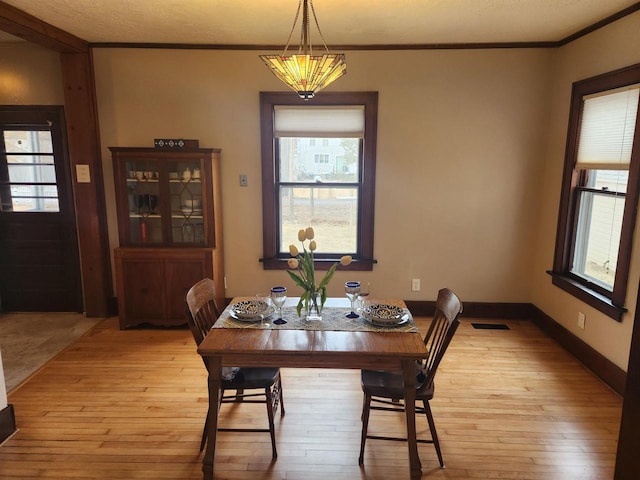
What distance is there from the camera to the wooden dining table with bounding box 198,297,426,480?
6.64 ft

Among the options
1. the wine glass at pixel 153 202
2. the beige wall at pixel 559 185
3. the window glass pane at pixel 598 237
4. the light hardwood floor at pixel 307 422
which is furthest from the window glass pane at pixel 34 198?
the window glass pane at pixel 598 237

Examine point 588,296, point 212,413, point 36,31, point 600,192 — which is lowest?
point 212,413

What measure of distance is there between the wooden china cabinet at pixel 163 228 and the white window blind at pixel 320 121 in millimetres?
705

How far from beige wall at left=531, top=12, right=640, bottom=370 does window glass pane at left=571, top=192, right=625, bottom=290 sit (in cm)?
26

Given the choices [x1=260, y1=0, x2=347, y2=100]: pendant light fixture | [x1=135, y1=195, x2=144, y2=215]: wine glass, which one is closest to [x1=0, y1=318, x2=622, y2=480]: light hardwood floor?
[x1=135, y1=195, x2=144, y2=215]: wine glass

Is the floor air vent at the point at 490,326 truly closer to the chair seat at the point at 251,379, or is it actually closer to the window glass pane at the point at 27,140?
the chair seat at the point at 251,379

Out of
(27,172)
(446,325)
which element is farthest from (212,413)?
(27,172)

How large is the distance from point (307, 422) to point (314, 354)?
85 centimetres

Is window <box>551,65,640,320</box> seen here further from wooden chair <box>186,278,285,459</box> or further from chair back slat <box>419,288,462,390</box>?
wooden chair <box>186,278,285,459</box>

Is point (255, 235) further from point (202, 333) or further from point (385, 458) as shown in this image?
point (385, 458)

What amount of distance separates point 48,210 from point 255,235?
2115 mm

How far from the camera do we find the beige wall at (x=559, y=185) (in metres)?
2.91

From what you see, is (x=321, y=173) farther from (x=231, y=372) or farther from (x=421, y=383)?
(x=421, y=383)

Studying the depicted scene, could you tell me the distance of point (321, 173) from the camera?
4219mm
